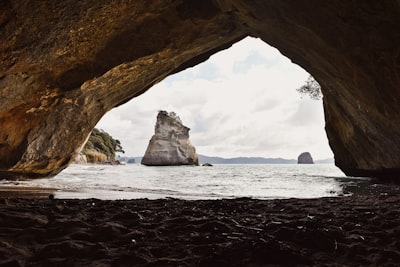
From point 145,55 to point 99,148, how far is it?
182ft

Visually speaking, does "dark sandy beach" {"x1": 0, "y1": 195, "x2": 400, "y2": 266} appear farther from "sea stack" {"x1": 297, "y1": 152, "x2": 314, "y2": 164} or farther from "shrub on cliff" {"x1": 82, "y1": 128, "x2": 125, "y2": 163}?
"sea stack" {"x1": 297, "y1": 152, "x2": 314, "y2": 164}

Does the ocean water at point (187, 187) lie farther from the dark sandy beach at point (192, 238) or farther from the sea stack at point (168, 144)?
the sea stack at point (168, 144)

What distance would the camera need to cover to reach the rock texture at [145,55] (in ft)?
24.1

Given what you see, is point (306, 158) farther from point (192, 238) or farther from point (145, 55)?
point (192, 238)

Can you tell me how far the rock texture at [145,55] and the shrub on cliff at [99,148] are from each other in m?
42.9

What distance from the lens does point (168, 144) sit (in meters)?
66.1

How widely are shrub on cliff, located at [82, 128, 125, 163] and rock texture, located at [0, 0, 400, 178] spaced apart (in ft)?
141

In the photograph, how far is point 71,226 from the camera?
394cm

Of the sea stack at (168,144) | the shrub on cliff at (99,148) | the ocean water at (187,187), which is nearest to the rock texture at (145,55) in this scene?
the ocean water at (187,187)

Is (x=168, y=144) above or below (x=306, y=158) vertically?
below

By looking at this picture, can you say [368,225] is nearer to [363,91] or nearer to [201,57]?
[363,91]

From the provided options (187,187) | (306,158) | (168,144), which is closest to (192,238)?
(187,187)

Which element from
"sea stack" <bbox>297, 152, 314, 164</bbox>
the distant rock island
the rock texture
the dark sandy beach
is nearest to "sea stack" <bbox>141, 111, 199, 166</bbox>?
the distant rock island

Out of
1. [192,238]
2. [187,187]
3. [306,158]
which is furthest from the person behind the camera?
[306,158]
